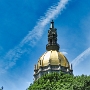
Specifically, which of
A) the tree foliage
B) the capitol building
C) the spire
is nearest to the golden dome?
the capitol building

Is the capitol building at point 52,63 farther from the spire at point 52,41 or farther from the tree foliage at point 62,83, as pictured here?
the tree foliage at point 62,83

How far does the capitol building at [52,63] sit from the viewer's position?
267 feet

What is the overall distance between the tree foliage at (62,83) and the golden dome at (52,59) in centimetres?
3803

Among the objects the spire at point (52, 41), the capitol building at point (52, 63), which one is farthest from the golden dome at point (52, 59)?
the spire at point (52, 41)

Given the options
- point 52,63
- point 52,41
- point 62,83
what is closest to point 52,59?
point 52,63

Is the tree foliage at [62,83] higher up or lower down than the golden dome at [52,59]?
lower down

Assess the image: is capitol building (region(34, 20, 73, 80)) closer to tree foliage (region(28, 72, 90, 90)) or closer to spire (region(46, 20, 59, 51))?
spire (region(46, 20, 59, 51))

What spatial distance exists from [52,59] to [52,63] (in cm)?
137

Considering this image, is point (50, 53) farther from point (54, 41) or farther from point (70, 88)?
point (70, 88)

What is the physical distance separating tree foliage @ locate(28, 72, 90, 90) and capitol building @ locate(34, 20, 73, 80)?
36.7 m

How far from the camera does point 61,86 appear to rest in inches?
1489

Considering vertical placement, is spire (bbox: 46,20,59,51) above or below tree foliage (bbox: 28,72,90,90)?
above

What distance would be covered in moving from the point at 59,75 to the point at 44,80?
8.63 ft

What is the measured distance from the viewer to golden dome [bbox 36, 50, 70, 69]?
82312 mm
